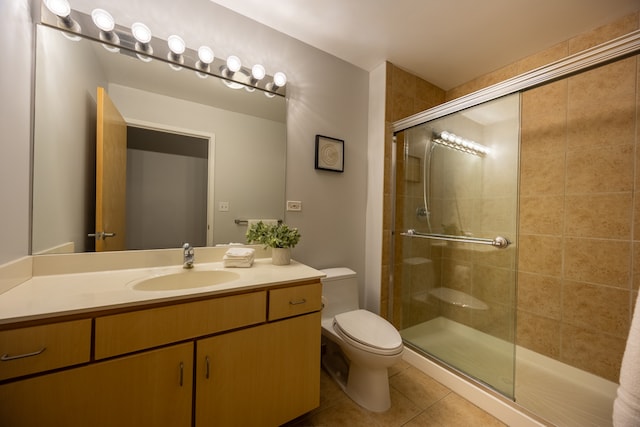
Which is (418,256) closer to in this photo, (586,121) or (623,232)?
(623,232)

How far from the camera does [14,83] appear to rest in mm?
933

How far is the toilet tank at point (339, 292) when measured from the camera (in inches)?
66.4

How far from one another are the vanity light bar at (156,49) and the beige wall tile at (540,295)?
7.51 feet

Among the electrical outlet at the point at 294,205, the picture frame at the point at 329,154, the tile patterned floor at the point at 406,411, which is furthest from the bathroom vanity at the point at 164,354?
the picture frame at the point at 329,154

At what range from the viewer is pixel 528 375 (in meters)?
1.65

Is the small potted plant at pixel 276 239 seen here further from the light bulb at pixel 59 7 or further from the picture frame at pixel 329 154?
the light bulb at pixel 59 7

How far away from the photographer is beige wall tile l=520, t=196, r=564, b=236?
1.71 m

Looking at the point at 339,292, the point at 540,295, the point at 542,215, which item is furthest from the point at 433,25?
the point at 540,295

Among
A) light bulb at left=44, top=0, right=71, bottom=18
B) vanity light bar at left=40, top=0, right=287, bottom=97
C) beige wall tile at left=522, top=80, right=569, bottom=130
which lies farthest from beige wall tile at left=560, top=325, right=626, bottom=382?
light bulb at left=44, top=0, right=71, bottom=18

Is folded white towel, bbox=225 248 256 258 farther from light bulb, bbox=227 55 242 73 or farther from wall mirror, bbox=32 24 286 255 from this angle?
light bulb, bbox=227 55 242 73

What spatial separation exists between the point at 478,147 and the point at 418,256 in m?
0.93

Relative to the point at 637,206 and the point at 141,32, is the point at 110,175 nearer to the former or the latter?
the point at 141,32

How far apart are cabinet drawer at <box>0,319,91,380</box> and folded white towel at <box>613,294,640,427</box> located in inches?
56.1

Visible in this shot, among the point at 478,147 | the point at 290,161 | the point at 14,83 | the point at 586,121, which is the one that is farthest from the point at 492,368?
the point at 14,83
